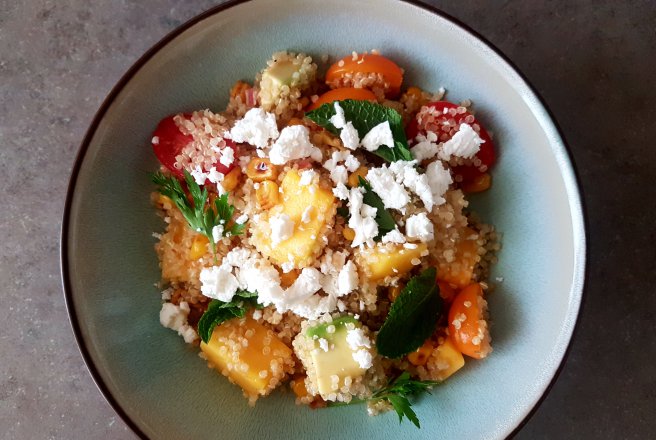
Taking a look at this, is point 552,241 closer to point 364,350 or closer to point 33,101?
point 364,350

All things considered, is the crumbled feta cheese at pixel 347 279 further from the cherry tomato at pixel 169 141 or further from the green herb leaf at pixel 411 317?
the cherry tomato at pixel 169 141

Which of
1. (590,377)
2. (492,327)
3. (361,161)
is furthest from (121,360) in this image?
(590,377)

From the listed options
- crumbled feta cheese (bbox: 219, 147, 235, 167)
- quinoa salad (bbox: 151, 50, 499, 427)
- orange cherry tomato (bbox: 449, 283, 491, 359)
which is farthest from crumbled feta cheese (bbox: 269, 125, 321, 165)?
orange cherry tomato (bbox: 449, 283, 491, 359)

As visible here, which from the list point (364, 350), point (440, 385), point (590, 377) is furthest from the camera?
point (590, 377)

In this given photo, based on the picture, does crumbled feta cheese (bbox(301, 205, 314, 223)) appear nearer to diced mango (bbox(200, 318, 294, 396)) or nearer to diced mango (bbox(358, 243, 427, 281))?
diced mango (bbox(358, 243, 427, 281))

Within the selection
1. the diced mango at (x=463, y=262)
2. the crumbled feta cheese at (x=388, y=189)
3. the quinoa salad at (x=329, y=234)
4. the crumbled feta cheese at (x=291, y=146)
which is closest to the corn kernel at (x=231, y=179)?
the quinoa salad at (x=329, y=234)

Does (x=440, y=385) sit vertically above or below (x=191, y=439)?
below
